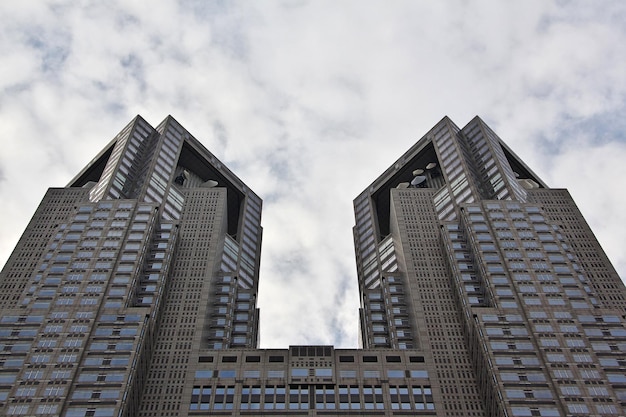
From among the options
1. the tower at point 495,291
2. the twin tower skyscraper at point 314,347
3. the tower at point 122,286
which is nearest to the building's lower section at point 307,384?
the twin tower skyscraper at point 314,347

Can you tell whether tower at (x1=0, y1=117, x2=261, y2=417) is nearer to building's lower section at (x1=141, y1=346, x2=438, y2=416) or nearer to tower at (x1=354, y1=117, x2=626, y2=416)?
building's lower section at (x1=141, y1=346, x2=438, y2=416)

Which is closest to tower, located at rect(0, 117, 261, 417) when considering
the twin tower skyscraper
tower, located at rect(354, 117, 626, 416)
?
the twin tower skyscraper

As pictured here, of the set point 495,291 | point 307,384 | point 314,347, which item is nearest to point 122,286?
point 314,347

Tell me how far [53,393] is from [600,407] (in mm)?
86258

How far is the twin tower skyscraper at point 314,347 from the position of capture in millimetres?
105062

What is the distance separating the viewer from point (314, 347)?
393 feet

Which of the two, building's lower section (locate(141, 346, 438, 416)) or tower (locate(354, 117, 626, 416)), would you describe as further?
building's lower section (locate(141, 346, 438, 416))

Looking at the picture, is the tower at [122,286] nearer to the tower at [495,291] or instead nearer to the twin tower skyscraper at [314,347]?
the twin tower skyscraper at [314,347]

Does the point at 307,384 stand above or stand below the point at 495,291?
below

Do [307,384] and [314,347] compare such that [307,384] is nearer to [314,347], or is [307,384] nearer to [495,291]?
[314,347]

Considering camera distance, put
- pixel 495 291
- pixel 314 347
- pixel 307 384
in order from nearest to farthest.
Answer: pixel 307 384
pixel 314 347
pixel 495 291

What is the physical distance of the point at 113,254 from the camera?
129 meters

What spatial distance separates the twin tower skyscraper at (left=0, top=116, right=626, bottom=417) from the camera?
105 m

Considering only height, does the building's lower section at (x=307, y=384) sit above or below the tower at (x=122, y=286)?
below
